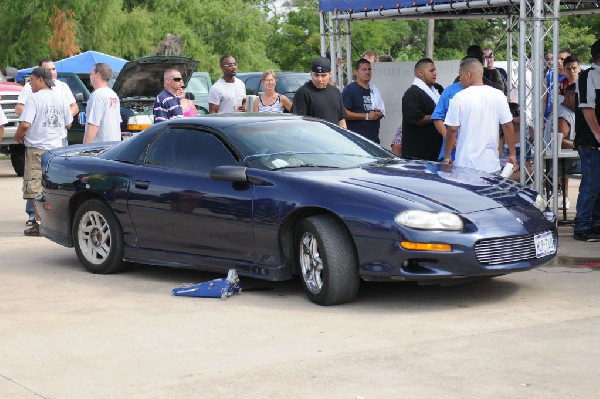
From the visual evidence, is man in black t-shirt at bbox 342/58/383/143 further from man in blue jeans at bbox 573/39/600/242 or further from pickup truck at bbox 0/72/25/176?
pickup truck at bbox 0/72/25/176

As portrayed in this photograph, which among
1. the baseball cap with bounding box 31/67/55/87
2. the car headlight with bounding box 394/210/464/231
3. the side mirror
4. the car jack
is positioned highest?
the baseball cap with bounding box 31/67/55/87

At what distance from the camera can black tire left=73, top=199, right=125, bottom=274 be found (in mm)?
9992

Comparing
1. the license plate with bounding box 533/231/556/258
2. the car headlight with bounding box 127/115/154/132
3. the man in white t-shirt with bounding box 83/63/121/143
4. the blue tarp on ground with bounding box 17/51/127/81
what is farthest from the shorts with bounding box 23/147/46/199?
the blue tarp on ground with bounding box 17/51/127/81

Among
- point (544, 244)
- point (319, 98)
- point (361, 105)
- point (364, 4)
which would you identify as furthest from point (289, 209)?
point (364, 4)

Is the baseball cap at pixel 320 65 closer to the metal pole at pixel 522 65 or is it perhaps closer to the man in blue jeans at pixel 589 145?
the metal pole at pixel 522 65

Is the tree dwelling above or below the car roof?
above

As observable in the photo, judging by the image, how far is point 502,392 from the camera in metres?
6.08

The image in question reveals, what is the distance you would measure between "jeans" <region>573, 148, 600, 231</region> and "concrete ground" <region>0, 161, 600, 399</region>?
173 centimetres

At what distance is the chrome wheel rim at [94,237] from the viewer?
33.2 feet

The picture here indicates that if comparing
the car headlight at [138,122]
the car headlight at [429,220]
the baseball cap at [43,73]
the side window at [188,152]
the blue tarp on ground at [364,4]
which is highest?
the blue tarp on ground at [364,4]

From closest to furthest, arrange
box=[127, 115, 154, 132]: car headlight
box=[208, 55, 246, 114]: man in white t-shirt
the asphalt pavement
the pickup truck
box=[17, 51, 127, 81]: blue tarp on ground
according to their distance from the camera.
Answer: the asphalt pavement → box=[208, 55, 246, 114]: man in white t-shirt → the pickup truck → box=[127, 115, 154, 132]: car headlight → box=[17, 51, 127, 81]: blue tarp on ground

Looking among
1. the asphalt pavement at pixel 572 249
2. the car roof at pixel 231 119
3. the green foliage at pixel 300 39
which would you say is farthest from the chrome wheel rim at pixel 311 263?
the green foliage at pixel 300 39

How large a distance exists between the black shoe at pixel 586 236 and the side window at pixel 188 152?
13.6ft

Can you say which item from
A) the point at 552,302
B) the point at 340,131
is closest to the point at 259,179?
the point at 340,131
